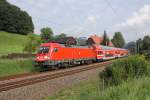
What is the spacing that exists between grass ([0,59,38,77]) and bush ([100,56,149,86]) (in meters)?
12.5

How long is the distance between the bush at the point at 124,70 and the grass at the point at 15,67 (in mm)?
12549

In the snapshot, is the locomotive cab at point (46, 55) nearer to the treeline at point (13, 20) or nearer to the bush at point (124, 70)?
the bush at point (124, 70)

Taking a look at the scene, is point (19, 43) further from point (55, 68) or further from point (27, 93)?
point (27, 93)

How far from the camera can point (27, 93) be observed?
13.1 metres

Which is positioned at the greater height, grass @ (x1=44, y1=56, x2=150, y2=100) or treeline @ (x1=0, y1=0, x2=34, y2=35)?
treeline @ (x1=0, y1=0, x2=34, y2=35)

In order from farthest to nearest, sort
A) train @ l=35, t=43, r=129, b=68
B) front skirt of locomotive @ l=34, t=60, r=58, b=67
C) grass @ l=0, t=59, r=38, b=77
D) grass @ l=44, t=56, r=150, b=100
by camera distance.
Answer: train @ l=35, t=43, r=129, b=68 → front skirt of locomotive @ l=34, t=60, r=58, b=67 → grass @ l=0, t=59, r=38, b=77 → grass @ l=44, t=56, r=150, b=100

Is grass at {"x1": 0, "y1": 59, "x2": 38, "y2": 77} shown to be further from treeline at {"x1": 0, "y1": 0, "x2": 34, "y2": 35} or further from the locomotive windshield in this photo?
treeline at {"x1": 0, "y1": 0, "x2": 34, "y2": 35}

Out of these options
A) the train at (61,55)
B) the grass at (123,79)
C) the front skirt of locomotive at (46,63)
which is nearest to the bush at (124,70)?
the grass at (123,79)

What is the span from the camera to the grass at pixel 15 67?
81.4 ft

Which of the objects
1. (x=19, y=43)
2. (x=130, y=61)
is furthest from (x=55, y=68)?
(x=19, y=43)

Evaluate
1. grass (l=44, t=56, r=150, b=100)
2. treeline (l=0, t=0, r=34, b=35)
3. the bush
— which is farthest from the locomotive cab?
treeline (l=0, t=0, r=34, b=35)

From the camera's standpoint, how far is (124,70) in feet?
46.3

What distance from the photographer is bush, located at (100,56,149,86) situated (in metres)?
13.5

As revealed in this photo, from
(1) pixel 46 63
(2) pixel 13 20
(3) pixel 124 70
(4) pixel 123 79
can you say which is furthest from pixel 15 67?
(2) pixel 13 20
